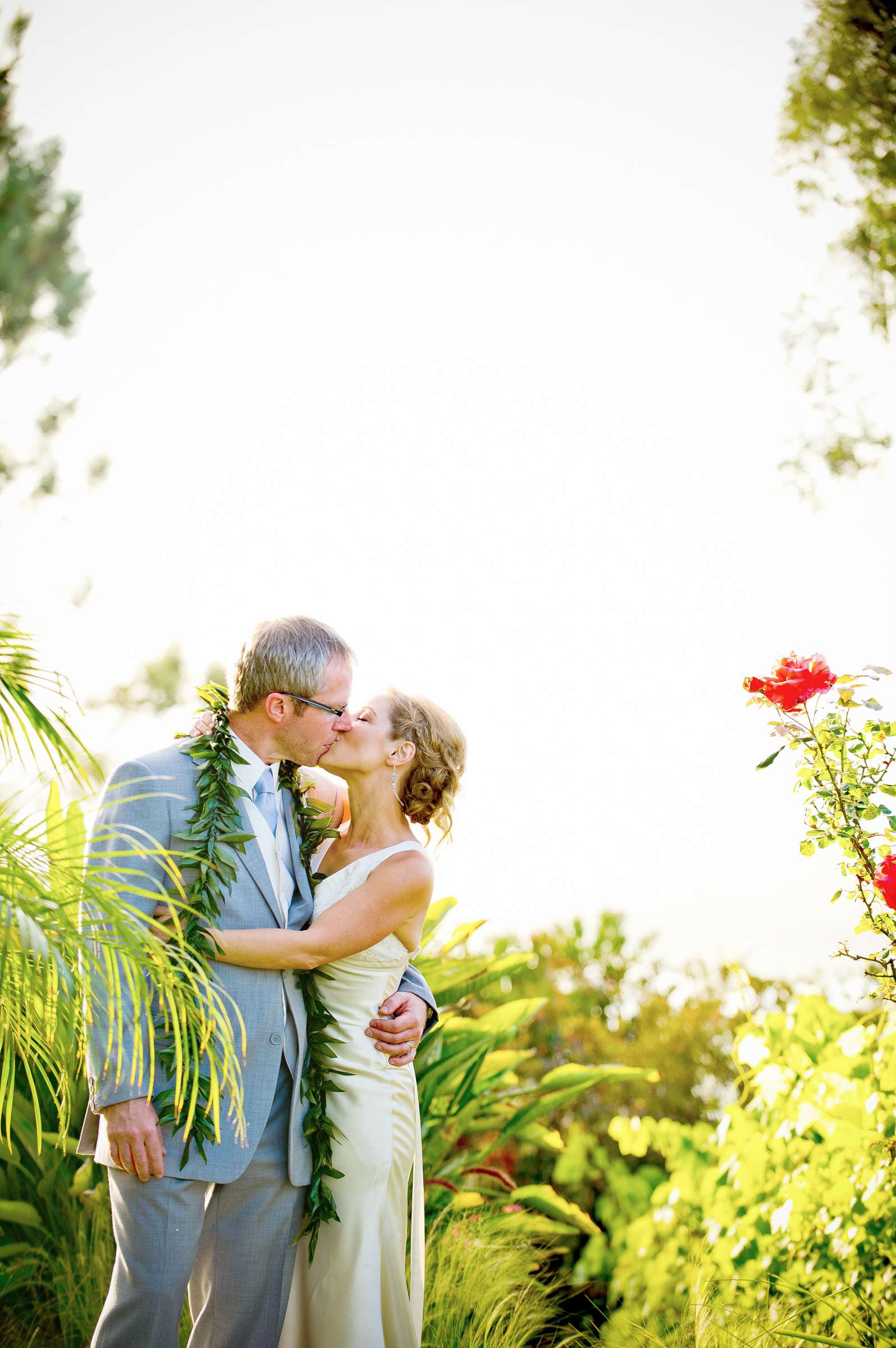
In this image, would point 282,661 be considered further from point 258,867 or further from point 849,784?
point 849,784

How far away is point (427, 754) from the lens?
8.62 feet

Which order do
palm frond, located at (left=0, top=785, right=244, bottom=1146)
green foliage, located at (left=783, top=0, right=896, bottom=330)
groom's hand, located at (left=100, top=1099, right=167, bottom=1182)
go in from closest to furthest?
palm frond, located at (left=0, top=785, right=244, bottom=1146)
groom's hand, located at (left=100, top=1099, right=167, bottom=1182)
green foliage, located at (left=783, top=0, right=896, bottom=330)

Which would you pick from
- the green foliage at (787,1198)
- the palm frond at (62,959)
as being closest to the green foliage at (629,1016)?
the green foliage at (787,1198)

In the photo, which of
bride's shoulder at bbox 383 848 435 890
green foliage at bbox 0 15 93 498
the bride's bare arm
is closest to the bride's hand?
the bride's bare arm

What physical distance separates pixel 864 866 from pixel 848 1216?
3.19 ft

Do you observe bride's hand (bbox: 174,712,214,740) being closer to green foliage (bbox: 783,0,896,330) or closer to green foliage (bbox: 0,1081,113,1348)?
green foliage (bbox: 0,1081,113,1348)

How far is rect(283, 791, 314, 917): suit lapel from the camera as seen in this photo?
2445mm

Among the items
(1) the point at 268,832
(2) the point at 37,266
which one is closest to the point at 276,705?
(1) the point at 268,832

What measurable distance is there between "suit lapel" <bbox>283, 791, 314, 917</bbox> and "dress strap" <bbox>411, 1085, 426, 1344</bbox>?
57 centimetres

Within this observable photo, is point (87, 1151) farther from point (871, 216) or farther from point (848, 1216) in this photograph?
point (871, 216)

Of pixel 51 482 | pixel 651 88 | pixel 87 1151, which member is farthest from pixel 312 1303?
pixel 51 482

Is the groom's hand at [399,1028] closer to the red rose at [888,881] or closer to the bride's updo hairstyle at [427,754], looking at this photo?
the bride's updo hairstyle at [427,754]

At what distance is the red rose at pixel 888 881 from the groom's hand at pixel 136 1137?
162 centimetres

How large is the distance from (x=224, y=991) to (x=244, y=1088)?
29 cm
